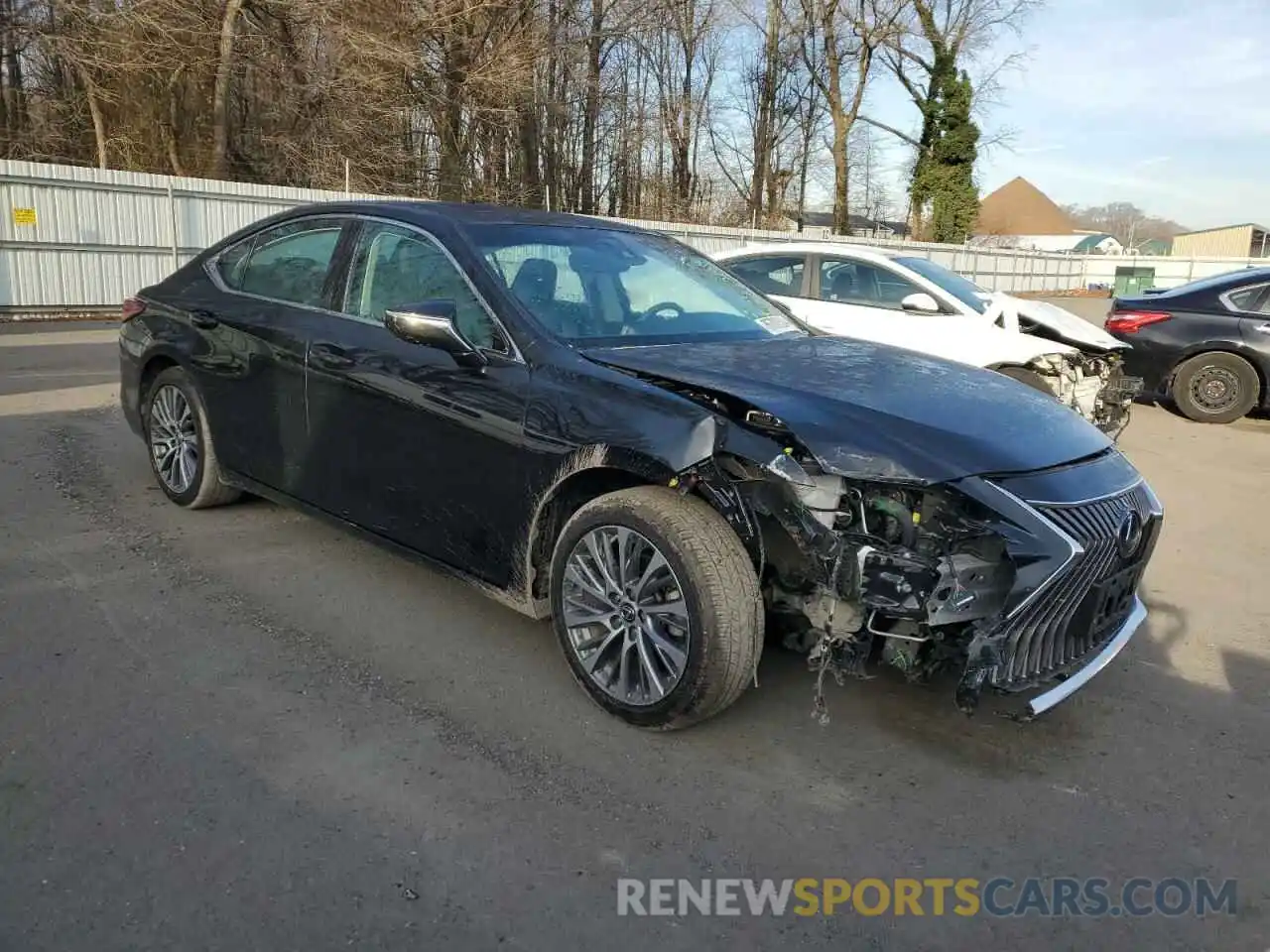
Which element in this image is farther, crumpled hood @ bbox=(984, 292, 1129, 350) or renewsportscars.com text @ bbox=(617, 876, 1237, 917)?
crumpled hood @ bbox=(984, 292, 1129, 350)

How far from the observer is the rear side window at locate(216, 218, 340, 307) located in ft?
14.3

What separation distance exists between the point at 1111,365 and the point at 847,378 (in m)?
6.06

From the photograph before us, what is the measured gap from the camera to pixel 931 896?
251 centimetres

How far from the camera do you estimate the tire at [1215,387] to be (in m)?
9.59

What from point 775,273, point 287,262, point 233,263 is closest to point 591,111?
point 775,273

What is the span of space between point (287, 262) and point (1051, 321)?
6.62 meters

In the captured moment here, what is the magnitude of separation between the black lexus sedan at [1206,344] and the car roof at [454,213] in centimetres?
743

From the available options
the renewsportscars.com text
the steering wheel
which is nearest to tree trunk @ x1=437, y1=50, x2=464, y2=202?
the steering wheel

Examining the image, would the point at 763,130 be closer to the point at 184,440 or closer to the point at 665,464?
the point at 184,440

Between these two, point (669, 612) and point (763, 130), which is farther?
point (763, 130)

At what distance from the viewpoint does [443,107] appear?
24.8m

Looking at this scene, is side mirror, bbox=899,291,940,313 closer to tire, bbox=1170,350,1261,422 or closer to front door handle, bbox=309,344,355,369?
tire, bbox=1170,350,1261,422

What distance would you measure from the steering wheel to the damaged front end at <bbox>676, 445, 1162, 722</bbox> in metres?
1.08

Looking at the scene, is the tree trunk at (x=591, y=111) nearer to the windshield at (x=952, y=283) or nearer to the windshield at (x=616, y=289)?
the windshield at (x=952, y=283)
